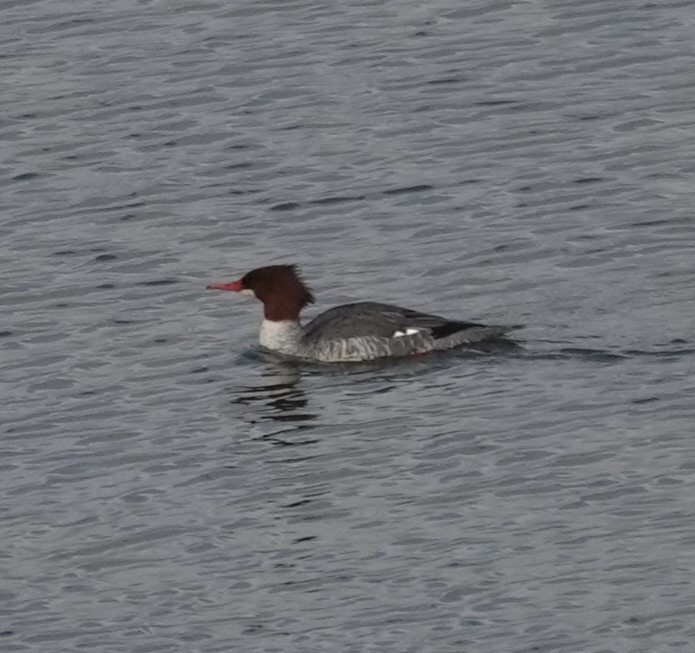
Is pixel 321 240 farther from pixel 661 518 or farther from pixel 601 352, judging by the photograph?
pixel 661 518

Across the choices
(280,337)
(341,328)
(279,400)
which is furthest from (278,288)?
(279,400)

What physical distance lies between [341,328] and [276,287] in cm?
103

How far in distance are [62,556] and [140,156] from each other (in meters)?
11.7

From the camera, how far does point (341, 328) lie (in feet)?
69.7

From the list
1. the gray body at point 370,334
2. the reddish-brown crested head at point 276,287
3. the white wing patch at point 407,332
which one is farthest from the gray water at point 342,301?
the reddish-brown crested head at point 276,287

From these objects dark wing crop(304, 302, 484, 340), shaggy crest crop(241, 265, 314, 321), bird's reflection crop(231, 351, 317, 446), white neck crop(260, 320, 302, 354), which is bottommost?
bird's reflection crop(231, 351, 317, 446)

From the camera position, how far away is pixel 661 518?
51.1 ft

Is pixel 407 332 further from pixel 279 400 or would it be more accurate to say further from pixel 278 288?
pixel 278 288

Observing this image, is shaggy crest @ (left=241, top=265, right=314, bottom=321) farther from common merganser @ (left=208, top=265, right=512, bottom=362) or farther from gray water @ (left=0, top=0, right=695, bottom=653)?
gray water @ (left=0, top=0, right=695, bottom=653)

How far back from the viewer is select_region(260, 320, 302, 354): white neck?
2177 cm

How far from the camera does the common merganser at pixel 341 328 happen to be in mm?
20688

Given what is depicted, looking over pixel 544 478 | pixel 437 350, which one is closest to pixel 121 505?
pixel 544 478

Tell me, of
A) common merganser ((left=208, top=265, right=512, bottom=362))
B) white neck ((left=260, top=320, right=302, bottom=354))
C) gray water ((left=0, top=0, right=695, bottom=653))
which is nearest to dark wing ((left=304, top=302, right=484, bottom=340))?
common merganser ((left=208, top=265, right=512, bottom=362))

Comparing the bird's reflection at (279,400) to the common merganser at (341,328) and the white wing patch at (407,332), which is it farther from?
the white wing patch at (407,332)
